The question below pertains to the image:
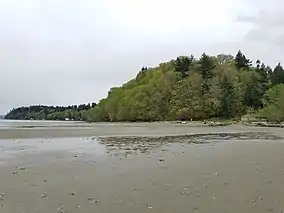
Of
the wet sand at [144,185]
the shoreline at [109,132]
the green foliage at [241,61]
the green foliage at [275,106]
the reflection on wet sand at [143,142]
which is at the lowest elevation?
the wet sand at [144,185]

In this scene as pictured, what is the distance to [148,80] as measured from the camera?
13488cm

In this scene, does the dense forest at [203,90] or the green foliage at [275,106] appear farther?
the dense forest at [203,90]

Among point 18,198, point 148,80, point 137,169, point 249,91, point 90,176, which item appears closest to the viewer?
point 18,198

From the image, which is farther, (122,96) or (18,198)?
(122,96)

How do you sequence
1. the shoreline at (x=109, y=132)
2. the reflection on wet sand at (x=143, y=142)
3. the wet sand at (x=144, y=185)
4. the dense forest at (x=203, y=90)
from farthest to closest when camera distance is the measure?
1. the dense forest at (x=203, y=90)
2. the shoreline at (x=109, y=132)
3. the reflection on wet sand at (x=143, y=142)
4. the wet sand at (x=144, y=185)

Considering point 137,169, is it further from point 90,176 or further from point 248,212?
point 248,212

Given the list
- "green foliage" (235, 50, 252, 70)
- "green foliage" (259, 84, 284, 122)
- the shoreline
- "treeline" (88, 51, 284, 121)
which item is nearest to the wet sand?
the shoreline

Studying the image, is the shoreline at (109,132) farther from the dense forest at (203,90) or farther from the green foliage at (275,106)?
the dense forest at (203,90)

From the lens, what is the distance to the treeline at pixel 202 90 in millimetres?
108375

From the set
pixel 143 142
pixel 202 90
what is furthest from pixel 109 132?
pixel 202 90

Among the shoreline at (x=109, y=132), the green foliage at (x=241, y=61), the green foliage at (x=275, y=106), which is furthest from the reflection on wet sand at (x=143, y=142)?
the green foliage at (x=241, y=61)

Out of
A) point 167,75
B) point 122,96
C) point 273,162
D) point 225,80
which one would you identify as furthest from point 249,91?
point 273,162

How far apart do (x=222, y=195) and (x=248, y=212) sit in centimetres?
179

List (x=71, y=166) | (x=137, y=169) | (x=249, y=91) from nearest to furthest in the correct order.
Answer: (x=137, y=169) → (x=71, y=166) → (x=249, y=91)
